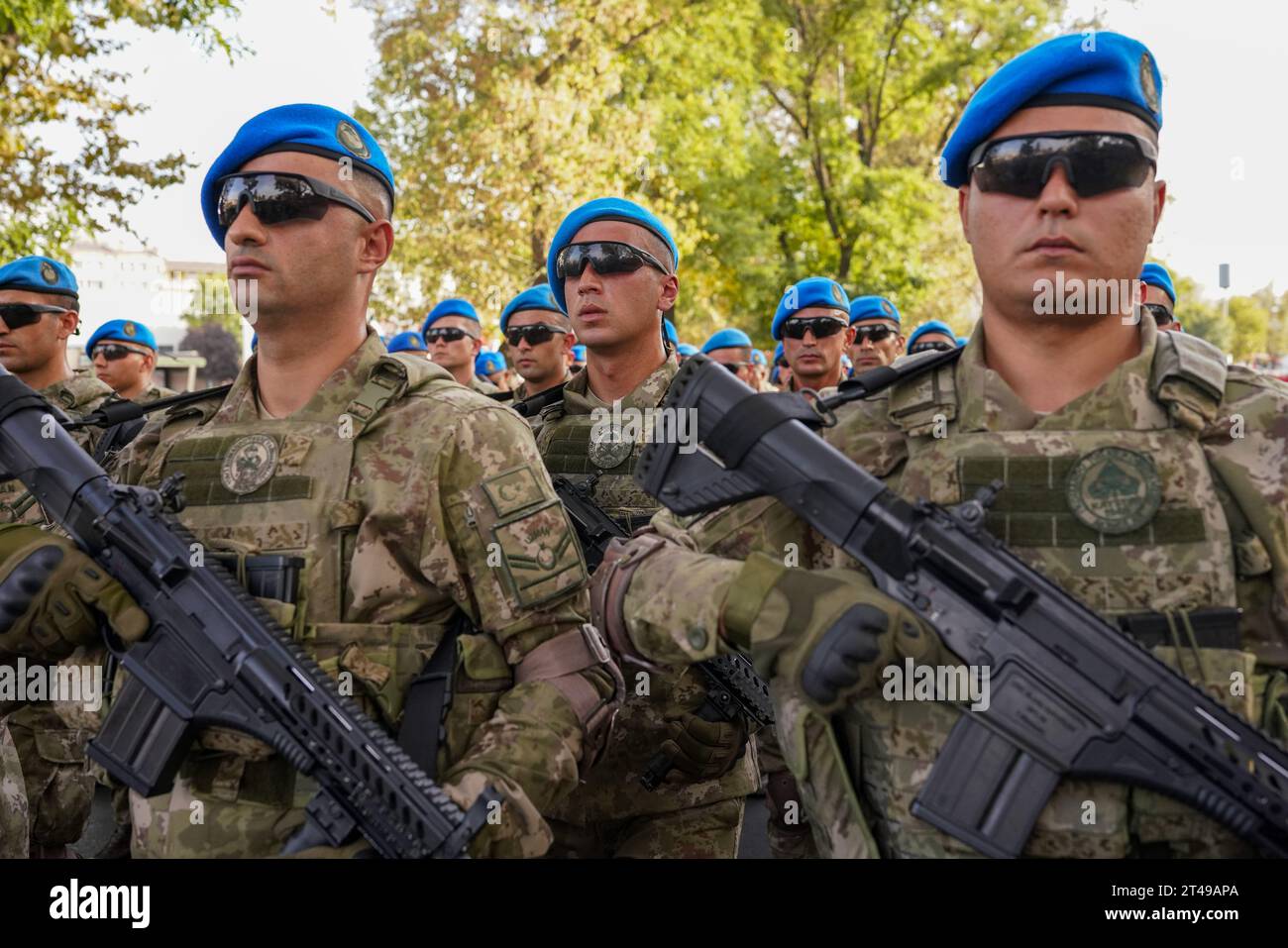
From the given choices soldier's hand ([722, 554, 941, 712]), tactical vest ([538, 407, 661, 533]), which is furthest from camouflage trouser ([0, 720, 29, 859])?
soldier's hand ([722, 554, 941, 712])

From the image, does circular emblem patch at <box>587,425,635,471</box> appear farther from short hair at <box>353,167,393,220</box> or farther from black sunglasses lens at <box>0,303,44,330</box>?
black sunglasses lens at <box>0,303,44,330</box>

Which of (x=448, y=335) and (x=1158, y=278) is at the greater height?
(x=448, y=335)

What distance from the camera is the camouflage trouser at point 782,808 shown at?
195 inches

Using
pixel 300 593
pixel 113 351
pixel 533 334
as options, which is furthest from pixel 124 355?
pixel 300 593

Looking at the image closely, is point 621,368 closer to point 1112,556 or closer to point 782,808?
point 782,808

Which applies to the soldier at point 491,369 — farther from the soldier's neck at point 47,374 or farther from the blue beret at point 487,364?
the soldier's neck at point 47,374

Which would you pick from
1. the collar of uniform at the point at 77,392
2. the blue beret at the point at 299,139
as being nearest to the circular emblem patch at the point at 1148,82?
the blue beret at the point at 299,139

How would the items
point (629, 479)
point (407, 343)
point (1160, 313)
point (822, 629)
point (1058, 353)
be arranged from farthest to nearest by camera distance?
point (407, 343)
point (1160, 313)
point (629, 479)
point (1058, 353)
point (822, 629)

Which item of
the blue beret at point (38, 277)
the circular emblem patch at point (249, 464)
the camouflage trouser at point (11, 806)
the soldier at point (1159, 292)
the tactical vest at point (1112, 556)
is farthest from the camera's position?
the soldier at point (1159, 292)

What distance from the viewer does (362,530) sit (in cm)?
280

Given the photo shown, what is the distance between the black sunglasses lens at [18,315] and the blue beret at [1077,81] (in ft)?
16.1

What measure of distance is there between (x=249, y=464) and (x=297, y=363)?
315 millimetres

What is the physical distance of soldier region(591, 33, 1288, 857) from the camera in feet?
7.57
